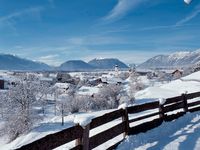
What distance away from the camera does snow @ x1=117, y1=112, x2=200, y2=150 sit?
384 inches

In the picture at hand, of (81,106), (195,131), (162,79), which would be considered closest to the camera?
(195,131)

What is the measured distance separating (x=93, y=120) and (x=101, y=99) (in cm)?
7349

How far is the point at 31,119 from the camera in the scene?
4684cm

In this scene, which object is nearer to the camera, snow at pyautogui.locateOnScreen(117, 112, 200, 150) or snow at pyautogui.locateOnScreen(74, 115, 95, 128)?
snow at pyautogui.locateOnScreen(74, 115, 95, 128)

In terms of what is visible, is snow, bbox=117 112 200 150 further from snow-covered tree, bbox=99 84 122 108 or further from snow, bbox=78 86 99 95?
snow, bbox=78 86 99 95

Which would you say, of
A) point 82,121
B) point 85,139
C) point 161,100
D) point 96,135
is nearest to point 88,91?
point 161,100

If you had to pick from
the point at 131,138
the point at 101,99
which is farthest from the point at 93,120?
the point at 101,99

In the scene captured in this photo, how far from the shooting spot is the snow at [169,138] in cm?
977

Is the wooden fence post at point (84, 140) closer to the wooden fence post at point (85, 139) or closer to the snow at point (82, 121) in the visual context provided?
the wooden fence post at point (85, 139)

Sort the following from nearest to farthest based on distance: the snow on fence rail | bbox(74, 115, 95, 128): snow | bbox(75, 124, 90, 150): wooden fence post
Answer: the snow on fence rail < bbox(74, 115, 95, 128): snow < bbox(75, 124, 90, 150): wooden fence post

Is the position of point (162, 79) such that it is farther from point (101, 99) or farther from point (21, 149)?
point (21, 149)

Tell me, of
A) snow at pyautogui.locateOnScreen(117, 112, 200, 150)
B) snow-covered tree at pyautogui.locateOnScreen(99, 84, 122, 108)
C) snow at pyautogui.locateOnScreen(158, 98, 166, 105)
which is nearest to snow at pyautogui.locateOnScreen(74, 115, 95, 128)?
snow at pyautogui.locateOnScreen(117, 112, 200, 150)

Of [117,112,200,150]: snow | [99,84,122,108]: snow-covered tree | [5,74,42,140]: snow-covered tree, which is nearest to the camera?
[117,112,200,150]: snow

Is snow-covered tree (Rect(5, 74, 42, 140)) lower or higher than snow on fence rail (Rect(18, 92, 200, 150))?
lower
